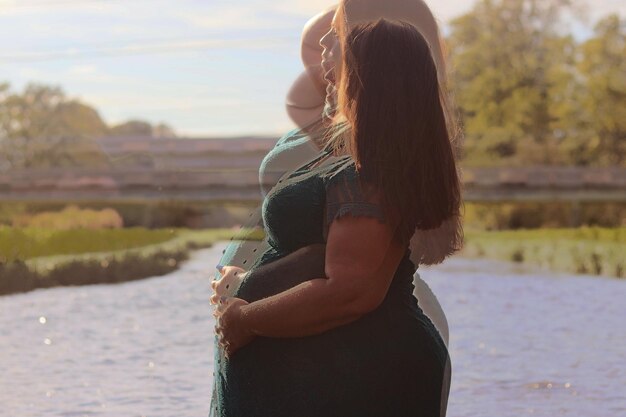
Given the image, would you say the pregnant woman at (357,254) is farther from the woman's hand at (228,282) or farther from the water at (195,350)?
the water at (195,350)

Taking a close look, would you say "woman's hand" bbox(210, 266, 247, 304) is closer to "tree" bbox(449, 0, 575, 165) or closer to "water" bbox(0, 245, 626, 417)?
"water" bbox(0, 245, 626, 417)

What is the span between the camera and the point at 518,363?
1134cm

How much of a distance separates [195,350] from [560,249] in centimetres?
2254

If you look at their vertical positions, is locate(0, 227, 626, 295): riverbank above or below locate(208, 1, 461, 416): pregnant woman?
below

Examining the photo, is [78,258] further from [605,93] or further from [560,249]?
[605,93]

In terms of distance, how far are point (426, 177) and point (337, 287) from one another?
274 millimetres

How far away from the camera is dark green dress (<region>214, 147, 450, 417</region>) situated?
2.72 m

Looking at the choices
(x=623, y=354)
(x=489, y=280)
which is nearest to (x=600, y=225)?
(x=489, y=280)

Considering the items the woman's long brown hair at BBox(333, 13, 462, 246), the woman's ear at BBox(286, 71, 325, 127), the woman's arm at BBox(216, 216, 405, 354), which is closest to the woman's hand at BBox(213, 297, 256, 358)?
the woman's arm at BBox(216, 216, 405, 354)

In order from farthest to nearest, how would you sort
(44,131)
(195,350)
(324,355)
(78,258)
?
(44,131), (78,258), (195,350), (324,355)

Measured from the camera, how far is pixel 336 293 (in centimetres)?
265

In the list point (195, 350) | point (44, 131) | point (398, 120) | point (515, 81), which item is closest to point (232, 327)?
point (398, 120)

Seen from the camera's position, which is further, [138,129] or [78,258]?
[138,129]

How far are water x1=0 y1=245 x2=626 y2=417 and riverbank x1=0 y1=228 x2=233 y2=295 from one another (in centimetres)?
72
